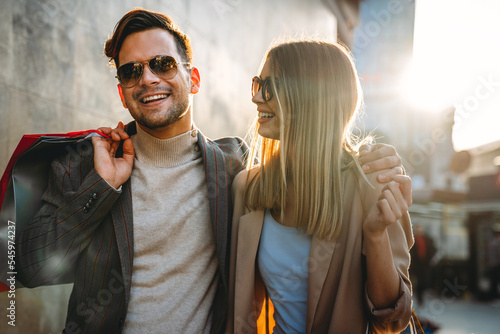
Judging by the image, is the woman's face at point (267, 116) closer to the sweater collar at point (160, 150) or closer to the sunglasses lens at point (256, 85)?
the sunglasses lens at point (256, 85)

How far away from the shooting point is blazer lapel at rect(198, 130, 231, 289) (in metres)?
2.31

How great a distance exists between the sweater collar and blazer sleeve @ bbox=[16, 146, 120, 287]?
432mm

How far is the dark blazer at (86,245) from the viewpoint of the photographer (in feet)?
6.72

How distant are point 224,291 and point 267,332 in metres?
0.36

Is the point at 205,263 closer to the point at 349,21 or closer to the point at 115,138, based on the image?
the point at 115,138

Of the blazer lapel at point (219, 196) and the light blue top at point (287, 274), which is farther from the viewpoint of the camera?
the blazer lapel at point (219, 196)

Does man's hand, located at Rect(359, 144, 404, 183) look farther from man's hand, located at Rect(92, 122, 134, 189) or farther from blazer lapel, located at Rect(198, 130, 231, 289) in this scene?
man's hand, located at Rect(92, 122, 134, 189)

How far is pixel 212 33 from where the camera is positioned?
7133mm

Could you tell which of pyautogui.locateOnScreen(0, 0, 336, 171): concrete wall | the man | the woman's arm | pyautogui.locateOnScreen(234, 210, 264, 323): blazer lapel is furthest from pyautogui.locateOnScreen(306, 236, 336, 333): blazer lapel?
pyautogui.locateOnScreen(0, 0, 336, 171): concrete wall

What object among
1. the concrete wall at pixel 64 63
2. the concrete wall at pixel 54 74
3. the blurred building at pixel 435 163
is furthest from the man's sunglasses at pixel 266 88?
the blurred building at pixel 435 163

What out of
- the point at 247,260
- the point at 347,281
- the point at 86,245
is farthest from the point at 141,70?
the point at 347,281

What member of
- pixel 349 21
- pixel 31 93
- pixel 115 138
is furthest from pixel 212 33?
pixel 349 21

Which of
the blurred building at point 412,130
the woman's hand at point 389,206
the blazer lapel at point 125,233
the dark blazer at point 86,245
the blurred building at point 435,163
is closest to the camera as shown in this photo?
the woman's hand at point 389,206

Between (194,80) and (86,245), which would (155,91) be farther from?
(86,245)
